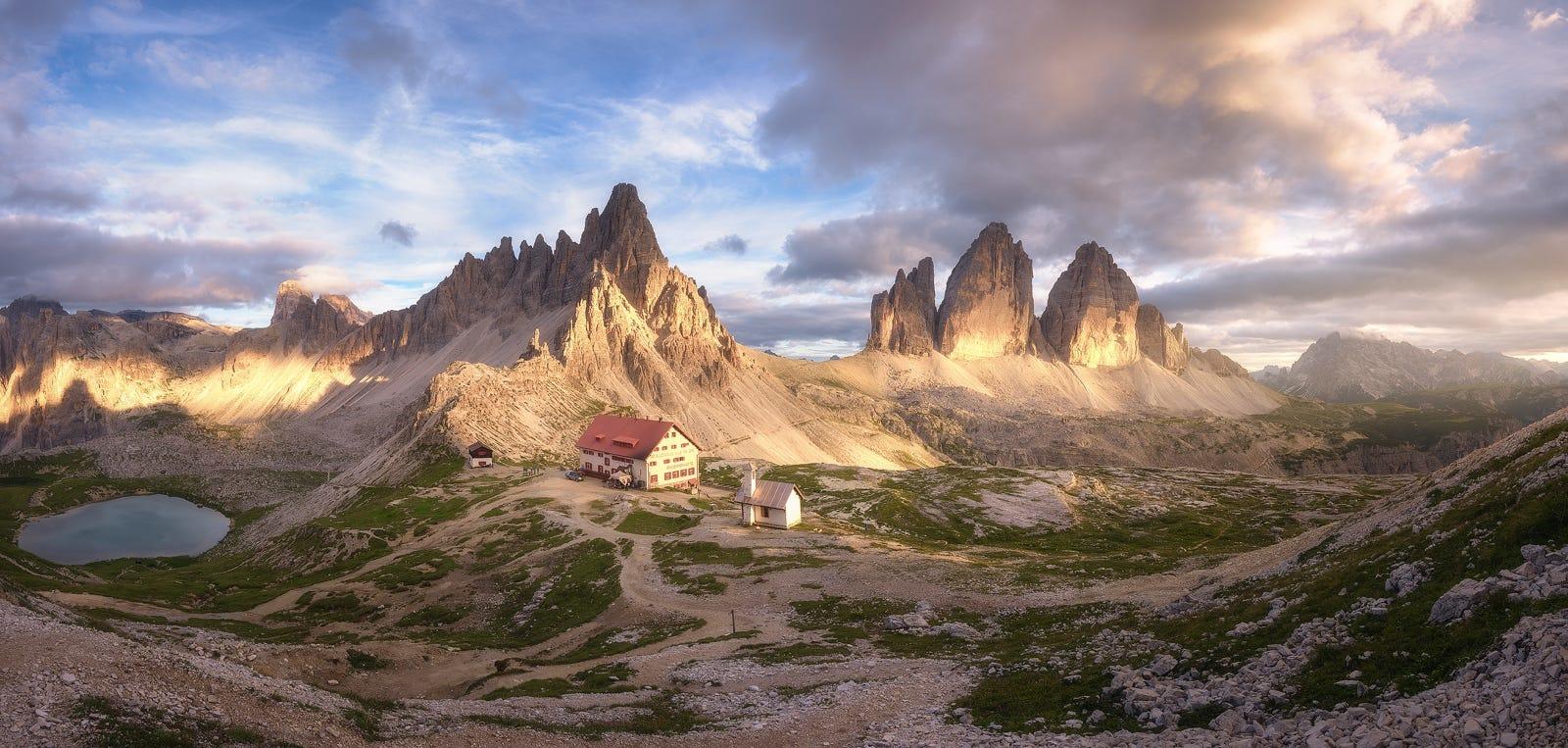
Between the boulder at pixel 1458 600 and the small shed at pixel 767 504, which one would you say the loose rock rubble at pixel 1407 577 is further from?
the small shed at pixel 767 504

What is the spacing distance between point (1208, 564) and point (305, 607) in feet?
307

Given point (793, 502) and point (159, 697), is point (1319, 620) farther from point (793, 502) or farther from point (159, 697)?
point (793, 502)

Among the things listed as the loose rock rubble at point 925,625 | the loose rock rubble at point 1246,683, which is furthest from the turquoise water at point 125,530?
the loose rock rubble at point 1246,683

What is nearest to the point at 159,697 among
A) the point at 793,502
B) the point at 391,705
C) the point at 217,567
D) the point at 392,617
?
the point at 391,705

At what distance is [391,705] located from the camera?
30.9 meters

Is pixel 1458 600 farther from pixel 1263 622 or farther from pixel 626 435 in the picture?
pixel 626 435

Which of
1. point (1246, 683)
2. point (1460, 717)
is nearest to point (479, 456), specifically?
point (1246, 683)

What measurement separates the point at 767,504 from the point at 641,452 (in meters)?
34.4

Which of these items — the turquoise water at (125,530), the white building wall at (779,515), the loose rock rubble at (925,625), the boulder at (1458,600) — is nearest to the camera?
the boulder at (1458,600)

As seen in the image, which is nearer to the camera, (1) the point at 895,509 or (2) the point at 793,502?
(2) the point at 793,502

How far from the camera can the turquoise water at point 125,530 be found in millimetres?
136500

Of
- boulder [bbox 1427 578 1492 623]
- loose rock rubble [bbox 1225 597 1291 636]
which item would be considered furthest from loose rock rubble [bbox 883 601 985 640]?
boulder [bbox 1427 578 1492 623]

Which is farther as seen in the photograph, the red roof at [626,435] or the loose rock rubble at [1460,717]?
the red roof at [626,435]

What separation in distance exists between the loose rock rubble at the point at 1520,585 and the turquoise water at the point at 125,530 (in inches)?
7331
